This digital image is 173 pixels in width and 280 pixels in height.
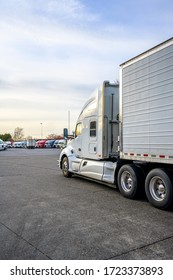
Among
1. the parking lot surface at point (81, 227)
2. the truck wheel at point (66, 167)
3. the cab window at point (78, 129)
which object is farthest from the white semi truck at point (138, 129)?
the truck wheel at point (66, 167)

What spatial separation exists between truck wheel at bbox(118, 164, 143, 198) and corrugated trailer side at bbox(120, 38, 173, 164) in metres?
0.35

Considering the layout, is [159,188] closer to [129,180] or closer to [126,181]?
[129,180]

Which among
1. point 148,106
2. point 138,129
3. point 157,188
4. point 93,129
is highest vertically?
point 148,106

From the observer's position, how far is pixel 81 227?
519 cm

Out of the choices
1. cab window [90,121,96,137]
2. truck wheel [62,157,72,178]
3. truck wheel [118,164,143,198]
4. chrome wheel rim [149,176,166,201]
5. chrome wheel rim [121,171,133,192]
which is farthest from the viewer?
truck wheel [62,157,72,178]

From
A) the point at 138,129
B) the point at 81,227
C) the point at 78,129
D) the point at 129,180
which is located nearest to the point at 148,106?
the point at 138,129

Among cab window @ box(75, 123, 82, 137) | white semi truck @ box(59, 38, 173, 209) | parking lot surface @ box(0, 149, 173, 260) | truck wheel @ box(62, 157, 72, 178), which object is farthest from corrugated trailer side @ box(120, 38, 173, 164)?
truck wheel @ box(62, 157, 72, 178)

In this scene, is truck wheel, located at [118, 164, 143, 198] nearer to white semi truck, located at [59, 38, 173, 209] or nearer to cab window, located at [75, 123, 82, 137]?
white semi truck, located at [59, 38, 173, 209]

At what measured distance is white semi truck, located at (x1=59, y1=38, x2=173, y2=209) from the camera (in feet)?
20.6

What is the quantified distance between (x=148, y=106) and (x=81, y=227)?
3.47 meters

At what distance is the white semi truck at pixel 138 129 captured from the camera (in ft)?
20.6

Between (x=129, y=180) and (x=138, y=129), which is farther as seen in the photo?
(x=129, y=180)

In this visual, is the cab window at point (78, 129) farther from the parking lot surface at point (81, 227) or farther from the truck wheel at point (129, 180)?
the truck wheel at point (129, 180)

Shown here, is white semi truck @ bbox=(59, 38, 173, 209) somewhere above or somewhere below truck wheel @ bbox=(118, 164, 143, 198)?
above
